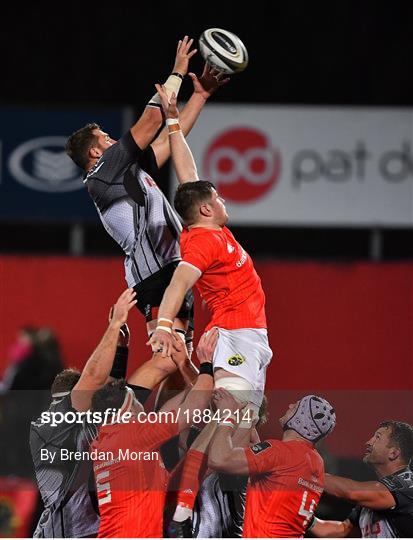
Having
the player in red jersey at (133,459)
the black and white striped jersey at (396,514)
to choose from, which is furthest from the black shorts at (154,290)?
the black and white striped jersey at (396,514)

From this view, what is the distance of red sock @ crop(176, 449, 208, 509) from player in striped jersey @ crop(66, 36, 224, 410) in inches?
35.5

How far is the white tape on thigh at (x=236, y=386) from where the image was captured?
780cm

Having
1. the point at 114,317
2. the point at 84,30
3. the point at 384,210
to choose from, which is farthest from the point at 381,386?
the point at 114,317

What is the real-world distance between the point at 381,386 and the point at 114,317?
7241 mm

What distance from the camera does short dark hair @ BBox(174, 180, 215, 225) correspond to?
313 inches

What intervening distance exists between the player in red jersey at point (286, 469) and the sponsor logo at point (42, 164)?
7922 millimetres

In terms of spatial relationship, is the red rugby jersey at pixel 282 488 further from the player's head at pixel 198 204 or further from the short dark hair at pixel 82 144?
the short dark hair at pixel 82 144

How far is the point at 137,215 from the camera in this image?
27.7 feet

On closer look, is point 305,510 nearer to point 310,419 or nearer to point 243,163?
point 310,419

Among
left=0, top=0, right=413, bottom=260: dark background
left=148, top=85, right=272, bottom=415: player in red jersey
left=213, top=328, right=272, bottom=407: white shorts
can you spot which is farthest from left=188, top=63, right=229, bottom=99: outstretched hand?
left=0, top=0, right=413, bottom=260: dark background

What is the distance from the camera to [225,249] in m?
7.89

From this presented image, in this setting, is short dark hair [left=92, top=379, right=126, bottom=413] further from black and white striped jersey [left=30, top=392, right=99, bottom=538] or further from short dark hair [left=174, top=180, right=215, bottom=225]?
short dark hair [left=174, top=180, right=215, bottom=225]

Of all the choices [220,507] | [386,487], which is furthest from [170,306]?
[386,487]

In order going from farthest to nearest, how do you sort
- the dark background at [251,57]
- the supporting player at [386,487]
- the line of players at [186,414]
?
the dark background at [251,57] → the supporting player at [386,487] → the line of players at [186,414]
